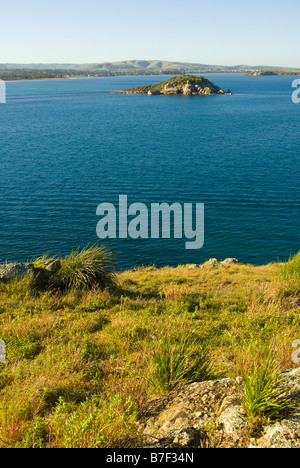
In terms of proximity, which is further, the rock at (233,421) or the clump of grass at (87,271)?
the clump of grass at (87,271)

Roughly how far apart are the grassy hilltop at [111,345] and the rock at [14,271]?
1.11 feet

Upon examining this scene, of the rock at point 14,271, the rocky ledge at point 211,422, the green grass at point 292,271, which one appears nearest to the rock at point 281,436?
the rocky ledge at point 211,422

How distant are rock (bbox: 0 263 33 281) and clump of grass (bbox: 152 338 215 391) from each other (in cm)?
729

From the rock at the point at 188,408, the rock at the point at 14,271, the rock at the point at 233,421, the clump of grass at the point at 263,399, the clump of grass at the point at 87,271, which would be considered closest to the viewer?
the rock at the point at 233,421

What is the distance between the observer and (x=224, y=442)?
3.51m

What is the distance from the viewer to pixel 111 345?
22.8 feet

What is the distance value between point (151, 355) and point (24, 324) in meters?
3.46

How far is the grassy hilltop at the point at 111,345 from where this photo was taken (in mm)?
4016

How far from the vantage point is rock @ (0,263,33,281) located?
11256 millimetres

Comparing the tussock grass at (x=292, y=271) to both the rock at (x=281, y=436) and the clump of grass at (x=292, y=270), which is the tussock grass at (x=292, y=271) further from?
the rock at (x=281, y=436)

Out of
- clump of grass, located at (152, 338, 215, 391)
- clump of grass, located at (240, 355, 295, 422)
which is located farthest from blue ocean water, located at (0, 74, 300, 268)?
clump of grass, located at (240, 355, 295, 422)

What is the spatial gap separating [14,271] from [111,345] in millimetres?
5870
